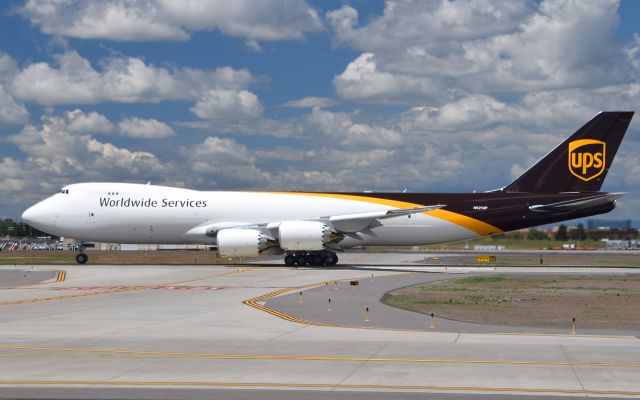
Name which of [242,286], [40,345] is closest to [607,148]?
[242,286]

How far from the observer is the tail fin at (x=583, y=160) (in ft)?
191

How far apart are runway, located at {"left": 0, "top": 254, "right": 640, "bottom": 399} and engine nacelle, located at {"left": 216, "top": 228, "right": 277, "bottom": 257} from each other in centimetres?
2187

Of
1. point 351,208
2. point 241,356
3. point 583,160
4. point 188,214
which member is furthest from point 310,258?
point 241,356

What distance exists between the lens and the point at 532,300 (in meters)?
33.8

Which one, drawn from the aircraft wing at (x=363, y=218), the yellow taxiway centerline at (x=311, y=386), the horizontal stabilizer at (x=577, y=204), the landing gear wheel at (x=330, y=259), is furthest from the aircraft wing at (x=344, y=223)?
the yellow taxiway centerline at (x=311, y=386)

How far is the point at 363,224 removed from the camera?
56.5 metres

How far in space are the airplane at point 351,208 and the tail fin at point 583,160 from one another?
0.07 m

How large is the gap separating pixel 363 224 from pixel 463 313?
1096 inches

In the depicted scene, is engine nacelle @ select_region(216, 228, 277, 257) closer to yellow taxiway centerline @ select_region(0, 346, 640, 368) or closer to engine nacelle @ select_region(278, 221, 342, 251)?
engine nacelle @ select_region(278, 221, 342, 251)

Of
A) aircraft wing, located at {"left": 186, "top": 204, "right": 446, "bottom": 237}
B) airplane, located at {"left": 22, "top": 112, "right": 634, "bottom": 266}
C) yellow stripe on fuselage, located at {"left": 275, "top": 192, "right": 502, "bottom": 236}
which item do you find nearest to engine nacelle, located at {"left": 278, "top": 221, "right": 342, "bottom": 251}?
aircraft wing, located at {"left": 186, "top": 204, "right": 446, "bottom": 237}

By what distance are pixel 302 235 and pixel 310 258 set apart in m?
4.29

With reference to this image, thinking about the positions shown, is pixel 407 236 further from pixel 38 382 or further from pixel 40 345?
pixel 38 382

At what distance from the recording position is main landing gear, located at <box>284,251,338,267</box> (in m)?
57.9

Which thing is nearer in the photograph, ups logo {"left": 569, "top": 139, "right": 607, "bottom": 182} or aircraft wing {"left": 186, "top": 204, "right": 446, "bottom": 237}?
aircraft wing {"left": 186, "top": 204, "right": 446, "bottom": 237}
